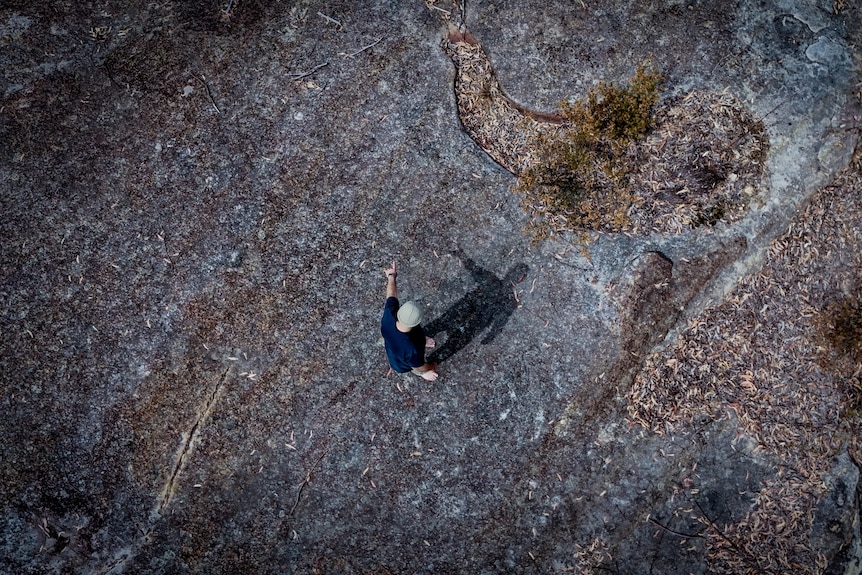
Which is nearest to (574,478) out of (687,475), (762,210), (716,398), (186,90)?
(687,475)

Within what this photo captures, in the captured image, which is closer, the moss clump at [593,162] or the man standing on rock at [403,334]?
the man standing on rock at [403,334]

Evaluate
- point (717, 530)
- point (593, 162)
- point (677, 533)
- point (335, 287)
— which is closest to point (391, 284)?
point (335, 287)

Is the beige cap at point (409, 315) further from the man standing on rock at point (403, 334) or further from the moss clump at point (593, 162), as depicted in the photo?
the moss clump at point (593, 162)

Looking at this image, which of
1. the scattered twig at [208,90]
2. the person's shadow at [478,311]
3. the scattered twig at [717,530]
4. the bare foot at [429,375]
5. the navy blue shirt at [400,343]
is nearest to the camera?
the navy blue shirt at [400,343]

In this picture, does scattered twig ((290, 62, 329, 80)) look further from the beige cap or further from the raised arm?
the beige cap

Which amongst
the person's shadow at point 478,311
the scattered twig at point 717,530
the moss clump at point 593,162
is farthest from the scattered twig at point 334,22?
the scattered twig at point 717,530

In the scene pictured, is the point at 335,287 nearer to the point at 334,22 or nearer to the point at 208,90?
the point at 208,90

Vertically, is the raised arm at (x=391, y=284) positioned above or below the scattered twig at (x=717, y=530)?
above
